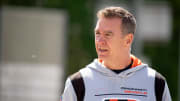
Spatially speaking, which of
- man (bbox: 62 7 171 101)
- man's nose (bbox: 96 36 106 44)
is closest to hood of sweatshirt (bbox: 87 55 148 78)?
man (bbox: 62 7 171 101)

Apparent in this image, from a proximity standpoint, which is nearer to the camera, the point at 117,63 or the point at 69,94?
the point at 69,94

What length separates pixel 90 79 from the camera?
2.99m

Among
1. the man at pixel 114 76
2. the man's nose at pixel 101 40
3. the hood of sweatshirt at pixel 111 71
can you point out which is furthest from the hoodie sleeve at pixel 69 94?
the man's nose at pixel 101 40

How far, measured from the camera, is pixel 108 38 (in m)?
2.98

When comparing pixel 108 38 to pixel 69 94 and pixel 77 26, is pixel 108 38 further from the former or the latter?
pixel 77 26

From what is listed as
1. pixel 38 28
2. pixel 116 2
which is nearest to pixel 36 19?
pixel 38 28

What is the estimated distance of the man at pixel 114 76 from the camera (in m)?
2.94

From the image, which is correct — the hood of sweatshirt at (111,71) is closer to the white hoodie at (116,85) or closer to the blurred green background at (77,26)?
the white hoodie at (116,85)

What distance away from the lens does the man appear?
9.63 ft

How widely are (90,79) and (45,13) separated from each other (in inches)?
247

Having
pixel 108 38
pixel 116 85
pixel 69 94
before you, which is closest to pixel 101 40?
pixel 108 38

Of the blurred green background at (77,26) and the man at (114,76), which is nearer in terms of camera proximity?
the man at (114,76)

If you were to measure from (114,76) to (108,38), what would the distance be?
29 centimetres

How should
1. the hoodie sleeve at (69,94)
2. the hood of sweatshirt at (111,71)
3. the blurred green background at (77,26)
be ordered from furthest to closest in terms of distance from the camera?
the blurred green background at (77,26), the hood of sweatshirt at (111,71), the hoodie sleeve at (69,94)
